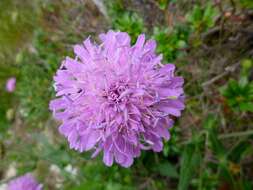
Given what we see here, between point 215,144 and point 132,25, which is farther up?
point 132,25

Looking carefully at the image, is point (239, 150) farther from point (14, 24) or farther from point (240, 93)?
point (14, 24)

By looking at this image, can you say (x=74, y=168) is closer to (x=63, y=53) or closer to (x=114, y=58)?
(x=63, y=53)

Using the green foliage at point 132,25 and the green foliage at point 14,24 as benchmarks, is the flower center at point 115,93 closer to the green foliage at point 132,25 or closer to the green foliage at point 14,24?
the green foliage at point 132,25

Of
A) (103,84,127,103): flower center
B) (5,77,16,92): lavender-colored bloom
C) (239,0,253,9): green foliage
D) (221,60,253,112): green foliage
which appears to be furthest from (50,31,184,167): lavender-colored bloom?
(5,77,16,92): lavender-colored bloom

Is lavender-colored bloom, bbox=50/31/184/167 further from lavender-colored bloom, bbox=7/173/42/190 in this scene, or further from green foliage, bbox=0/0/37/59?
green foliage, bbox=0/0/37/59

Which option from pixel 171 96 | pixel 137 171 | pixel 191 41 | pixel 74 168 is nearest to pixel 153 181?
pixel 137 171

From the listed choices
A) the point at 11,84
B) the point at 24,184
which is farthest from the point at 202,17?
the point at 11,84
